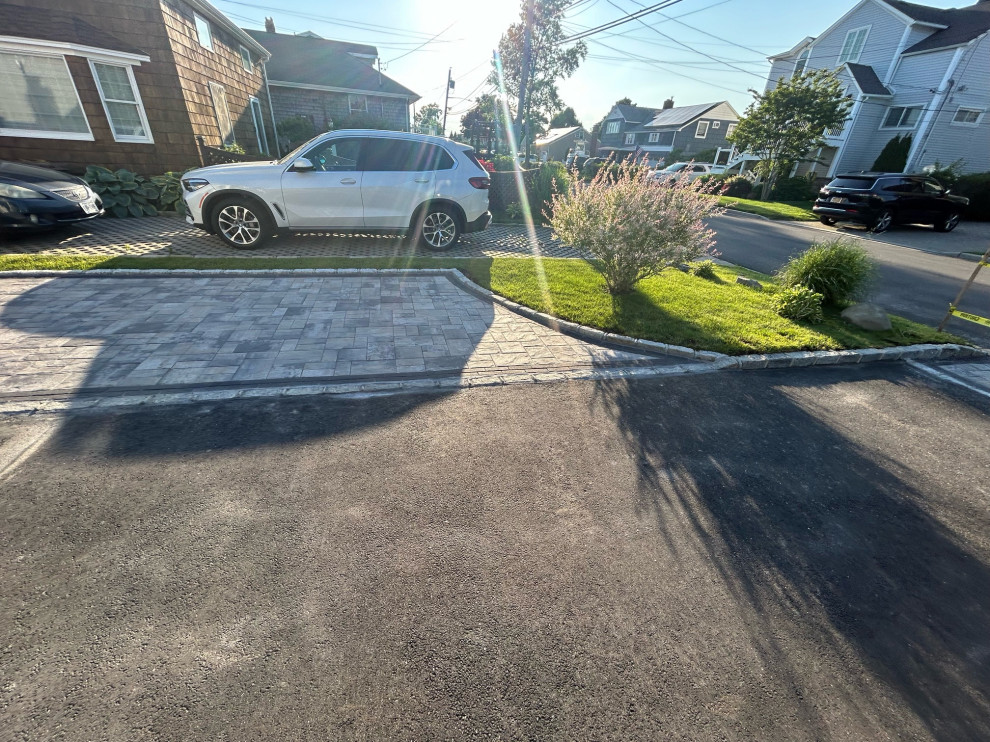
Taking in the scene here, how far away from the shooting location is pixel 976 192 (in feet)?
63.7

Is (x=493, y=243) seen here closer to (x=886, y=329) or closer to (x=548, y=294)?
(x=548, y=294)

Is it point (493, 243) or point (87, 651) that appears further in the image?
point (493, 243)

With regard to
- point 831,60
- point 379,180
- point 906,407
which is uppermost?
point 831,60

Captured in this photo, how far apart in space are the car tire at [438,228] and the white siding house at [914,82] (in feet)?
98.5

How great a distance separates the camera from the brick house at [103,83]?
31.3 feet

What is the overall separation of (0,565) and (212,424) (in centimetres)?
137

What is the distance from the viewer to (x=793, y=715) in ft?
6.04

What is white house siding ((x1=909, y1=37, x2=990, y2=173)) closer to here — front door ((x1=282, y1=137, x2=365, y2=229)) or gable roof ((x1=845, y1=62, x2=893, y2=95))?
gable roof ((x1=845, y1=62, x2=893, y2=95))

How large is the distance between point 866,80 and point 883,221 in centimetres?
1708

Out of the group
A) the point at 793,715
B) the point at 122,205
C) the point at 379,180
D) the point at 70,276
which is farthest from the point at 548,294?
the point at 122,205

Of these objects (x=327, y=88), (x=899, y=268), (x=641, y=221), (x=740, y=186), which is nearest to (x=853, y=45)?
(x=740, y=186)

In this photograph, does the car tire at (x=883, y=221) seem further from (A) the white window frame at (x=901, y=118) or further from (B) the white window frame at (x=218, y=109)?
(B) the white window frame at (x=218, y=109)

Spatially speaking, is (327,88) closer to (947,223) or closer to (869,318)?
(869,318)

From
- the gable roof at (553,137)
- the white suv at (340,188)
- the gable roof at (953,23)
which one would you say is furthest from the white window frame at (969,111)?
the gable roof at (553,137)
